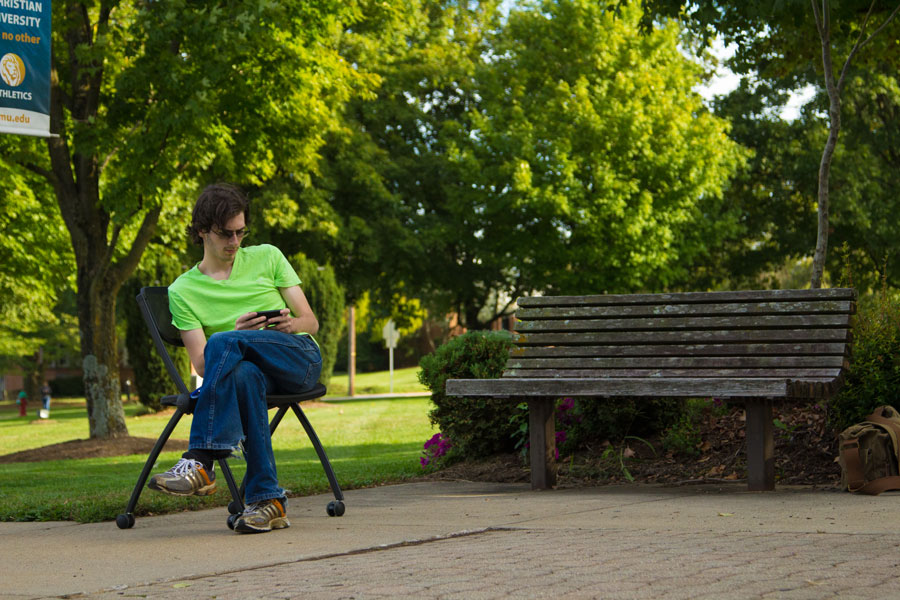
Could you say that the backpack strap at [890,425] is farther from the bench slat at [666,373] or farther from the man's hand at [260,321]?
the man's hand at [260,321]

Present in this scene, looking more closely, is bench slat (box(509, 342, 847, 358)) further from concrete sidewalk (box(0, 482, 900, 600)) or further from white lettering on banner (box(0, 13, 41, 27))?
white lettering on banner (box(0, 13, 41, 27))

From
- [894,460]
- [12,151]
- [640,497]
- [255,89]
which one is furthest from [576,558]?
[12,151]

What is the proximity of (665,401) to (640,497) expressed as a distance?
1.73m

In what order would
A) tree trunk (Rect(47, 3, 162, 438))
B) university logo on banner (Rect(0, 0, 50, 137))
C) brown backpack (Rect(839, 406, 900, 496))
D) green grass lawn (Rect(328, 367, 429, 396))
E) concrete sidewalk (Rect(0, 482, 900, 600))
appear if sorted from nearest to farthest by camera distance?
concrete sidewalk (Rect(0, 482, 900, 600)) < brown backpack (Rect(839, 406, 900, 496)) < university logo on banner (Rect(0, 0, 50, 137)) < tree trunk (Rect(47, 3, 162, 438)) < green grass lawn (Rect(328, 367, 429, 396))

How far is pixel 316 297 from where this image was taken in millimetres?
33031

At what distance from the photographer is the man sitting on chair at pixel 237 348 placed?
446 cm

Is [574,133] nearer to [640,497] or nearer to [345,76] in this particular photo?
[345,76]

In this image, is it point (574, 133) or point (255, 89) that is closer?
point (255, 89)

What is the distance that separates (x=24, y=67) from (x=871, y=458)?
5543 millimetres

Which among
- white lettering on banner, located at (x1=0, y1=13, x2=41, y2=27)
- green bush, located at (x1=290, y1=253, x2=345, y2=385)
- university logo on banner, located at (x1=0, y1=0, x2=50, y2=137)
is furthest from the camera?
green bush, located at (x1=290, y1=253, x2=345, y2=385)

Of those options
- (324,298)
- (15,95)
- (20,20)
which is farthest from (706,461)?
(324,298)

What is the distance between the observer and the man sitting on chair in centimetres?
446

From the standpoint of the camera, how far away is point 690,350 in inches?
259

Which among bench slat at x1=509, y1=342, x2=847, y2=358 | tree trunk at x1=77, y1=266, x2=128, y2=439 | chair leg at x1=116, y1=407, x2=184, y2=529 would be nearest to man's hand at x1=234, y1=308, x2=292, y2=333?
chair leg at x1=116, y1=407, x2=184, y2=529
